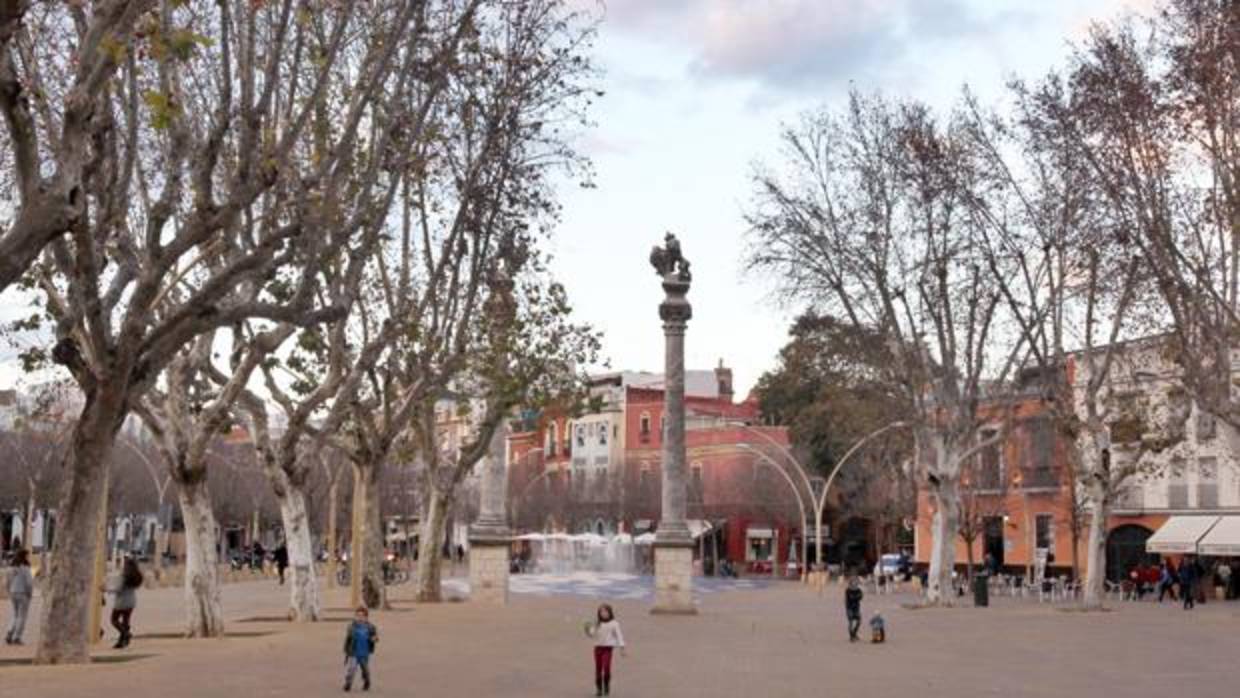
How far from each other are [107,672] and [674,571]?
19.2 meters

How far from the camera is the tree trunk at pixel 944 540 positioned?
1483 inches

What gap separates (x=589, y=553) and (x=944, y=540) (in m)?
40.9

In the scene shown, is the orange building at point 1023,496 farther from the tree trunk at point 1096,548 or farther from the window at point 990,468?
the tree trunk at point 1096,548

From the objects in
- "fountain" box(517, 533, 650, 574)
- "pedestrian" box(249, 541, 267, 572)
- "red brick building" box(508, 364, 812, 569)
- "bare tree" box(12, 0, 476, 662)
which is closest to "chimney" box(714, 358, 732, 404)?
"red brick building" box(508, 364, 812, 569)

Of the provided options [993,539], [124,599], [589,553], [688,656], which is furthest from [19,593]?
[589,553]

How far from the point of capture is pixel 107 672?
17000 mm

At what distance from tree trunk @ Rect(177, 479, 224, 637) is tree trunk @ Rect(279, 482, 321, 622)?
320 centimetres

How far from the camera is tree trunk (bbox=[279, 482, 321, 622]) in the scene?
88.2 ft

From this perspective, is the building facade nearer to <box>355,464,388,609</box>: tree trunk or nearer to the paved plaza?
the paved plaza

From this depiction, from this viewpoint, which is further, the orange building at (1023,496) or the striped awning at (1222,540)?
the orange building at (1023,496)

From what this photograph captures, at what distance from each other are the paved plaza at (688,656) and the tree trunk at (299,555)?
0.58 meters

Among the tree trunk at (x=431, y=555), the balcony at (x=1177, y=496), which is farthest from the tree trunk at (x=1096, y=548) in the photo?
the balcony at (x=1177, y=496)

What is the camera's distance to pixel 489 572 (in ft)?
125

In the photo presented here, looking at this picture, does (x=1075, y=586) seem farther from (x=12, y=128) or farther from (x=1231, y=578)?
(x=12, y=128)
